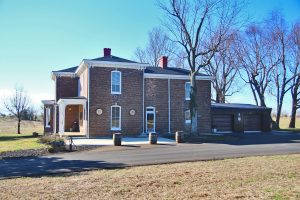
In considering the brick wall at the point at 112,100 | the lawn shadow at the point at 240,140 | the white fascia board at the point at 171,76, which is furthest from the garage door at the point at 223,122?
the brick wall at the point at 112,100

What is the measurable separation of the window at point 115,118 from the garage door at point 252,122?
55.4 ft

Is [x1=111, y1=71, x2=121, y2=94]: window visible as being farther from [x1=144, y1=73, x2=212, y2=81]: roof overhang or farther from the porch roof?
[x1=144, y1=73, x2=212, y2=81]: roof overhang

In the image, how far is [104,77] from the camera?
27781 mm

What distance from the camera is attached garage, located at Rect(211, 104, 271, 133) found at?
118 ft

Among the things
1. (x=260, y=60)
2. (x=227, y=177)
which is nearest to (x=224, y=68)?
(x=260, y=60)

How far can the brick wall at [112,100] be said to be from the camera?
2733 centimetres

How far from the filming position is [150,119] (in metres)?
30.0

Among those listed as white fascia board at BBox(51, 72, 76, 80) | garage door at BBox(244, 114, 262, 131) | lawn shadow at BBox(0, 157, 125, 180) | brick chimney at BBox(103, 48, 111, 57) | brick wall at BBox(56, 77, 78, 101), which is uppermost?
brick chimney at BBox(103, 48, 111, 57)

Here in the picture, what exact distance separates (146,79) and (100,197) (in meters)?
22.7

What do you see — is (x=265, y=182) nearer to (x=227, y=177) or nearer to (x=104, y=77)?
(x=227, y=177)

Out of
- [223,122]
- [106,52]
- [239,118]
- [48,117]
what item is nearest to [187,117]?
[223,122]

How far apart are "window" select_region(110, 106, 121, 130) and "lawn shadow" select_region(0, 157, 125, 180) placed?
525 inches

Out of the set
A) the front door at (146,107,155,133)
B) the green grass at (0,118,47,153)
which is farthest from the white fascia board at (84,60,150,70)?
the green grass at (0,118,47,153)

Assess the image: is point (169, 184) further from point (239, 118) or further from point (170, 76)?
point (239, 118)
